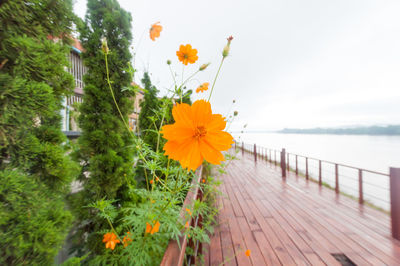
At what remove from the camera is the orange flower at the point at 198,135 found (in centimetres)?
47

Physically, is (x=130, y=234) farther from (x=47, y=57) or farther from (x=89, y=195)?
(x=89, y=195)

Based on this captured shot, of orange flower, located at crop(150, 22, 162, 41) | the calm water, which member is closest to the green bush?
orange flower, located at crop(150, 22, 162, 41)

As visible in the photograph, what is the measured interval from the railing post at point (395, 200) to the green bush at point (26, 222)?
336 cm

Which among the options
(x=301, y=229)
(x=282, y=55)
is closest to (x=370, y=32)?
(x=282, y=55)

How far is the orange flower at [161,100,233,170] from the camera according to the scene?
0.47m

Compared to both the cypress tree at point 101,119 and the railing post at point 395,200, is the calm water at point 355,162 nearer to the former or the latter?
the railing post at point 395,200

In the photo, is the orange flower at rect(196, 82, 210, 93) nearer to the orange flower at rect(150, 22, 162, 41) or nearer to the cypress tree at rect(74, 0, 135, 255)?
the orange flower at rect(150, 22, 162, 41)

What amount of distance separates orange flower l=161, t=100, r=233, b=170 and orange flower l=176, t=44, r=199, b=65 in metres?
0.39

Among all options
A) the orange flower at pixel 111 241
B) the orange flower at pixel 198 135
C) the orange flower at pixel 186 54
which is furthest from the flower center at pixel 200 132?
the orange flower at pixel 111 241

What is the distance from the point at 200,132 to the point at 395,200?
2951mm

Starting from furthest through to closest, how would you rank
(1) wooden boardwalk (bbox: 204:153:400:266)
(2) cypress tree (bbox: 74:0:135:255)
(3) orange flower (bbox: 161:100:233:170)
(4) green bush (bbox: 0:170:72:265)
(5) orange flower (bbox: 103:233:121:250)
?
(2) cypress tree (bbox: 74:0:135:255) < (1) wooden boardwalk (bbox: 204:153:400:266) < (5) orange flower (bbox: 103:233:121:250) < (4) green bush (bbox: 0:170:72:265) < (3) orange flower (bbox: 161:100:233:170)

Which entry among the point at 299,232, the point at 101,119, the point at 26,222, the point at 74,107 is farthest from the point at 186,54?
the point at 74,107

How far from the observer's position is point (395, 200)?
6.21ft

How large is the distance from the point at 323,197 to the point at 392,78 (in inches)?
1152
